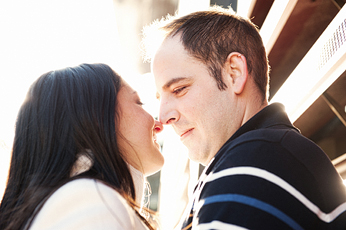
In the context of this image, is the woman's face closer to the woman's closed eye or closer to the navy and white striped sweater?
the woman's closed eye

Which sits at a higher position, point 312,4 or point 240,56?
point 312,4

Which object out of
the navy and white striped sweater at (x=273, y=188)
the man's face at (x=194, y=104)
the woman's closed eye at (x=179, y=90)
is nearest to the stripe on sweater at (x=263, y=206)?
the navy and white striped sweater at (x=273, y=188)

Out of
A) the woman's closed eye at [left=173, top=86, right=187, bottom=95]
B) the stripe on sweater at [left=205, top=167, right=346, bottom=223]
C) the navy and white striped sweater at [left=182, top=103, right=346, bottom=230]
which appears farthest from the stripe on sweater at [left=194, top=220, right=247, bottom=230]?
the woman's closed eye at [left=173, top=86, right=187, bottom=95]

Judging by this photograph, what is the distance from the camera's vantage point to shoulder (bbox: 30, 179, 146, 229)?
31.2 inches

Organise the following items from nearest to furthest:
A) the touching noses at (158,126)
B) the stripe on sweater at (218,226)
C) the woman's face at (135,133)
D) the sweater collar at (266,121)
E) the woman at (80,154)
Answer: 1. the stripe on sweater at (218,226)
2. the woman at (80,154)
3. the sweater collar at (266,121)
4. the woman's face at (135,133)
5. the touching noses at (158,126)

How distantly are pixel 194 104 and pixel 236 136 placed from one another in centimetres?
31

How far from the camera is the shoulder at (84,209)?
0.79 meters

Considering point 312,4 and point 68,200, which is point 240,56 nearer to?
point 312,4

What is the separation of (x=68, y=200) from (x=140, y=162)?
56 centimetres

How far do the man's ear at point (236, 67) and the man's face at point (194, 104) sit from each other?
0.10 ft

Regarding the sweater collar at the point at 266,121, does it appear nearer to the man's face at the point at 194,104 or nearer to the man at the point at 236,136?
the man at the point at 236,136

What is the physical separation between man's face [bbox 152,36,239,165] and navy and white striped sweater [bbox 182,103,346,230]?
43 centimetres

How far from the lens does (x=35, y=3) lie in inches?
146

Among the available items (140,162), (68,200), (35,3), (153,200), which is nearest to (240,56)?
(140,162)
